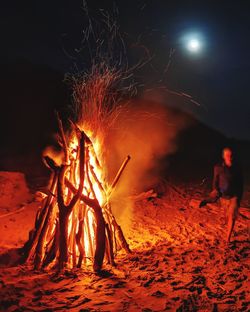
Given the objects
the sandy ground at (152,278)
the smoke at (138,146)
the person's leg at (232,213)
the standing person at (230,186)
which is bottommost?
the sandy ground at (152,278)

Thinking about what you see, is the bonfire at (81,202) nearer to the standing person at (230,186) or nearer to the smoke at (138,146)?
the smoke at (138,146)

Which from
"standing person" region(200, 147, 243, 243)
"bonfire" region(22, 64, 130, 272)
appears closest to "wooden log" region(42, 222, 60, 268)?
"bonfire" region(22, 64, 130, 272)

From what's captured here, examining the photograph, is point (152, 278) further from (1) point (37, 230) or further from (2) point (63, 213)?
(1) point (37, 230)

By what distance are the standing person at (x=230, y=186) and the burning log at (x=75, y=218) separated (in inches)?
78.0

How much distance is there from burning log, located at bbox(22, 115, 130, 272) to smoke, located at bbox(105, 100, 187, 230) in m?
0.68

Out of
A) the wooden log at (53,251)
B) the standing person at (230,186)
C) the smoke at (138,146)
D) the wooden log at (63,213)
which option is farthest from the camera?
the smoke at (138,146)

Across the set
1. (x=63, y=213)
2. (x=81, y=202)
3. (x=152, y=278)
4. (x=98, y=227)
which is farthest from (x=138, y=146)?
(x=152, y=278)

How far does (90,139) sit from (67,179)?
2.56 ft

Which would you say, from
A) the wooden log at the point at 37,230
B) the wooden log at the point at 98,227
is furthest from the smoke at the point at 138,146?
the wooden log at the point at 37,230

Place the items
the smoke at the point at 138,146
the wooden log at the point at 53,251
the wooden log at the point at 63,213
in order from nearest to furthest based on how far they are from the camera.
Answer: the wooden log at the point at 63,213 → the wooden log at the point at 53,251 → the smoke at the point at 138,146

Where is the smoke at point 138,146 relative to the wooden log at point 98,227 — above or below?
above

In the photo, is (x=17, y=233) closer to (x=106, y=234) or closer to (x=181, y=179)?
(x=106, y=234)

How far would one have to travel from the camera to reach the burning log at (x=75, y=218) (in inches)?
189

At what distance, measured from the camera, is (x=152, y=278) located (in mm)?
4617
